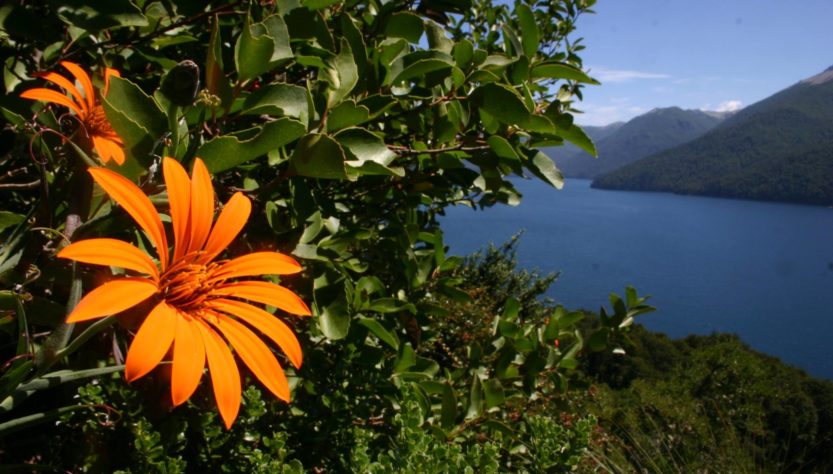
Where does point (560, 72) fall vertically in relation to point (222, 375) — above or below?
above

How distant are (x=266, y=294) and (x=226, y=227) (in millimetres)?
110

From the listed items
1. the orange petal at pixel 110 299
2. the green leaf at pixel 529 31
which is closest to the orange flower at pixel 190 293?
the orange petal at pixel 110 299

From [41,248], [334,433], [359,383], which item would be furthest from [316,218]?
[334,433]

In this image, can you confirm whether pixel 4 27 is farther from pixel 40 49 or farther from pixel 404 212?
pixel 404 212

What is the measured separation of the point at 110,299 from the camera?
53 cm

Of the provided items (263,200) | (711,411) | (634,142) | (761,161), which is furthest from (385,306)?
(634,142)

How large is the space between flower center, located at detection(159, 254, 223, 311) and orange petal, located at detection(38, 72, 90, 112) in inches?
20.4

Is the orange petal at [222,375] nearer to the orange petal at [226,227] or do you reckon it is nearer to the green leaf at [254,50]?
the orange petal at [226,227]

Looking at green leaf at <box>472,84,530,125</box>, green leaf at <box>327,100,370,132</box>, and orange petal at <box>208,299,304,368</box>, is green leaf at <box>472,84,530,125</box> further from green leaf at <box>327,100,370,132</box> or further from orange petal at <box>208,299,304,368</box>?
orange petal at <box>208,299,304,368</box>

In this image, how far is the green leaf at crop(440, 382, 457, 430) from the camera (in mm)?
1501

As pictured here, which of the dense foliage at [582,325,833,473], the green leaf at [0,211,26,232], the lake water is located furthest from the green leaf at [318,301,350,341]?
the lake water

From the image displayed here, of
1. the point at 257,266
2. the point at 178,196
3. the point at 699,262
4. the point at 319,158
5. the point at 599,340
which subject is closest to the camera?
the point at 178,196

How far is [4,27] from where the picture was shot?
1.04 metres

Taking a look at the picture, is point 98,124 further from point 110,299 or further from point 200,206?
point 110,299
